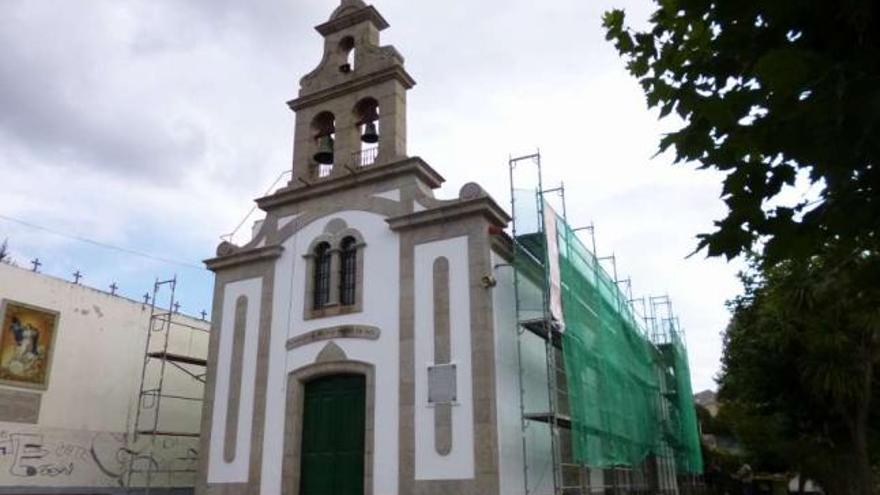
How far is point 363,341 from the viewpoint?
1458 centimetres

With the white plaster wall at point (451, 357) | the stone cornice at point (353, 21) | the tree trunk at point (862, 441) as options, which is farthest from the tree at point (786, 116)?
the tree trunk at point (862, 441)

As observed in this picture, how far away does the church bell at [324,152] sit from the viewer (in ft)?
55.7

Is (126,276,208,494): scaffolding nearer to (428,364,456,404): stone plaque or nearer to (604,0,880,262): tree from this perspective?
(428,364,456,404): stone plaque

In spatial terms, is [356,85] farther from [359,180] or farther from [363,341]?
[363,341]

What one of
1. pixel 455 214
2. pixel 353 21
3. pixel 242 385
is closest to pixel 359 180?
pixel 455 214

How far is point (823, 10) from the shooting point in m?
3.47

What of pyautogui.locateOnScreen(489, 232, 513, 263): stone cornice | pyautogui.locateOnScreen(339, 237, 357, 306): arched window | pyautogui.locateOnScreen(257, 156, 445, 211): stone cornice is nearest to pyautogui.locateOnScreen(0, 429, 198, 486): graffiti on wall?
pyautogui.locateOnScreen(339, 237, 357, 306): arched window

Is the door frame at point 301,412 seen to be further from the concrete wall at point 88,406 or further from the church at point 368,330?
the concrete wall at point 88,406

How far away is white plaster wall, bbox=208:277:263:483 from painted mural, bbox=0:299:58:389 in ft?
15.3

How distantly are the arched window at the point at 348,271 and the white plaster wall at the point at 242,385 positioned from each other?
2074 mm

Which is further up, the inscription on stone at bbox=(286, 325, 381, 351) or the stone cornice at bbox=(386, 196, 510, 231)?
the stone cornice at bbox=(386, 196, 510, 231)

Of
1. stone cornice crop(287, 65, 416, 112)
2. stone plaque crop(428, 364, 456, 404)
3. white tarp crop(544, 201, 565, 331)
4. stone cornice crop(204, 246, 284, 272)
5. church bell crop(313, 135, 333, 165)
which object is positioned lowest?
stone plaque crop(428, 364, 456, 404)

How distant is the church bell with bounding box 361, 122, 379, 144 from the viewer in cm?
1625

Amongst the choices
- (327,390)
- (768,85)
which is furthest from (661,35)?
(327,390)
